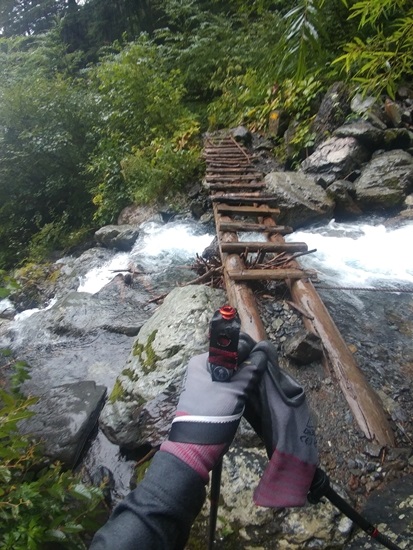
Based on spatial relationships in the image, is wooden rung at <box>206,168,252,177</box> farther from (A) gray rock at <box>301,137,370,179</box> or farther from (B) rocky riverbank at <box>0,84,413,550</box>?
(A) gray rock at <box>301,137,370,179</box>

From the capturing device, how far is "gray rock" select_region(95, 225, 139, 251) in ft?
24.8

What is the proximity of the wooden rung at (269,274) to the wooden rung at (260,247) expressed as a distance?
58 cm

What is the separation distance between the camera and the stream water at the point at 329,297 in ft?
10.9

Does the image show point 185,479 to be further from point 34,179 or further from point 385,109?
point 34,179

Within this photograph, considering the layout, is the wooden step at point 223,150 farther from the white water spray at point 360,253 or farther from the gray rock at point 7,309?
the gray rock at point 7,309

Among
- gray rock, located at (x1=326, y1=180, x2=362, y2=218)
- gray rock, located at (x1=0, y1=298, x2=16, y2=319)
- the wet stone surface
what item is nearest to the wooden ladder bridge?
the wet stone surface

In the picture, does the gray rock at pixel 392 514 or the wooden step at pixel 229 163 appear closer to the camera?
the gray rock at pixel 392 514

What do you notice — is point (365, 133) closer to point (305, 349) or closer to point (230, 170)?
point (230, 170)

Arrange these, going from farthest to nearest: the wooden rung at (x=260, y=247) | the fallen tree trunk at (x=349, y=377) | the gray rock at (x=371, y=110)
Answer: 1. the gray rock at (x=371, y=110)
2. the wooden rung at (x=260, y=247)
3. the fallen tree trunk at (x=349, y=377)

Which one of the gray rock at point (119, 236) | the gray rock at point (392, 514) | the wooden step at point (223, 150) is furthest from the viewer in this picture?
the wooden step at point (223, 150)

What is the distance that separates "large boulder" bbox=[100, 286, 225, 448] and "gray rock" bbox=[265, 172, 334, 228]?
320 cm

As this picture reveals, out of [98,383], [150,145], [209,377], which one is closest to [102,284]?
[98,383]

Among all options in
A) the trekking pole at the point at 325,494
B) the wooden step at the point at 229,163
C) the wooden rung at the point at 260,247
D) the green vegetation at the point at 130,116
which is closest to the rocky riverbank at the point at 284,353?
the wooden rung at the point at 260,247

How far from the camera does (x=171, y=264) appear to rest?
6.39m
